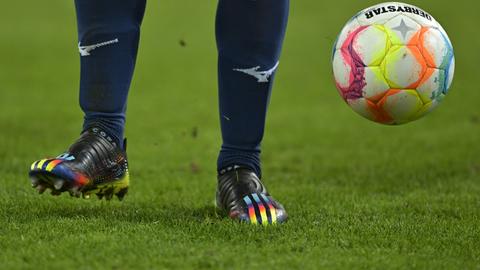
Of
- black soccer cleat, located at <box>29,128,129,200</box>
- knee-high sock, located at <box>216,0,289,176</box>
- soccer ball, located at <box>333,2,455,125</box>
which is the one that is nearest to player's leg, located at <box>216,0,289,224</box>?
knee-high sock, located at <box>216,0,289,176</box>

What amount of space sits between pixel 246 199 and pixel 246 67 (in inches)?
19.9

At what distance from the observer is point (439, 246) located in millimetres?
3012

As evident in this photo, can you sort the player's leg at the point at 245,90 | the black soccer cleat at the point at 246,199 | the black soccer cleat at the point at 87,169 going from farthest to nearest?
the player's leg at the point at 245,90 < the black soccer cleat at the point at 246,199 < the black soccer cleat at the point at 87,169

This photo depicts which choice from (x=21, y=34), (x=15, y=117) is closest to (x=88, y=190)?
(x=15, y=117)

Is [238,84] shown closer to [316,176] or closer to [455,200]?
[455,200]

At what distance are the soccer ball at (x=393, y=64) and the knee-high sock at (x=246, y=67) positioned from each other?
0.29m

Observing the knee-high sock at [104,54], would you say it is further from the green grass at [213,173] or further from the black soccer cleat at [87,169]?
the green grass at [213,173]

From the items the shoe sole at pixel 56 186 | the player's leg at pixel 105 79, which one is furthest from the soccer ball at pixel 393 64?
the shoe sole at pixel 56 186

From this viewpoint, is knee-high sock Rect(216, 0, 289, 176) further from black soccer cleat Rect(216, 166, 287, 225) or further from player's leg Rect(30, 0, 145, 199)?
player's leg Rect(30, 0, 145, 199)

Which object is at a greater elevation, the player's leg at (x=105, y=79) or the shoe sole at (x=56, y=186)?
the player's leg at (x=105, y=79)

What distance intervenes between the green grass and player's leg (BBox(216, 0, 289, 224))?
133mm

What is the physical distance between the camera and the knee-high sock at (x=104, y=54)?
3.42 metres

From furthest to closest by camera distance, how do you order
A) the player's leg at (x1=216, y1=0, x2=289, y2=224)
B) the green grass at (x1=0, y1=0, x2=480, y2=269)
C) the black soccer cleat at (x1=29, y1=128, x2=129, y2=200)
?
the player's leg at (x1=216, y1=0, x2=289, y2=224), the black soccer cleat at (x1=29, y1=128, x2=129, y2=200), the green grass at (x1=0, y1=0, x2=480, y2=269)

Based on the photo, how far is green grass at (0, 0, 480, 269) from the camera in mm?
2863
